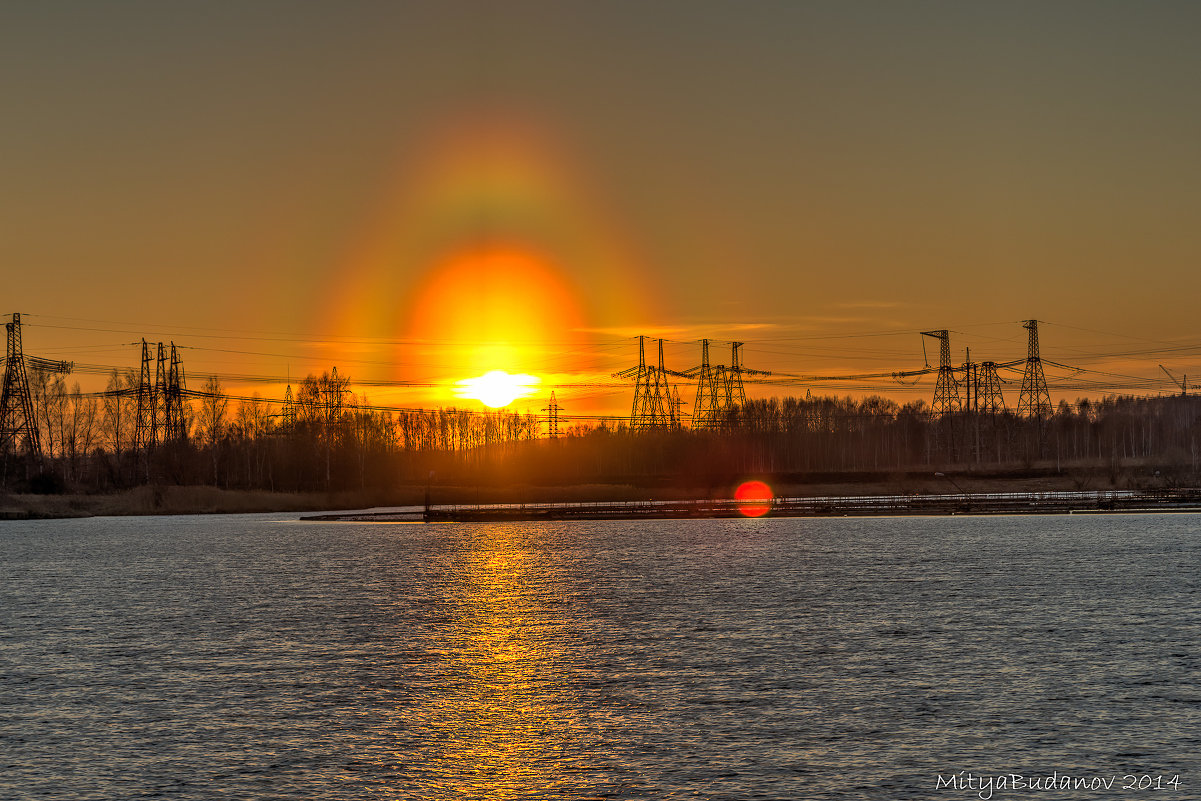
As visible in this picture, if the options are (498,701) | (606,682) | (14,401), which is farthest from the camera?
(14,401)

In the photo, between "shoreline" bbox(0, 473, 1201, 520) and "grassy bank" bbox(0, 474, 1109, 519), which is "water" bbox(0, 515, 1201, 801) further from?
"grassy bank" bbox(0, 474, 1109, 519)

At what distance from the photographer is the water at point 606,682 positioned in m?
16.0

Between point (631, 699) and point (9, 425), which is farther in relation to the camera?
point (9, 425)

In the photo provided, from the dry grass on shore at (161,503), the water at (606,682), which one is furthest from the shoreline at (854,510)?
the water at (606,682)

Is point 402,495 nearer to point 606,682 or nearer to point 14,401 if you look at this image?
point 14,401

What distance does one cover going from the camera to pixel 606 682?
23.3m

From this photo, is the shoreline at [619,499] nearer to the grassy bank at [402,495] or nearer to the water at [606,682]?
the grassy bank at [402,495]

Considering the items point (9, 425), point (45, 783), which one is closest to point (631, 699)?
point (45, 783)

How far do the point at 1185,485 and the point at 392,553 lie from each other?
318 feet

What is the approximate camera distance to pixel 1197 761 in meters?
16.2

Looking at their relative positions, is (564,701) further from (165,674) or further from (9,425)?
(9,425)

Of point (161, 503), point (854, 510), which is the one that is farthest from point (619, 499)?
point (161, 503)

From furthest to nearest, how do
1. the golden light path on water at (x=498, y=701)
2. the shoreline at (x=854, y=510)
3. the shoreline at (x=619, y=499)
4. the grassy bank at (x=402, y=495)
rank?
the grassy bank at (x=402, y=495) → the shoreline at (x=619, y=499) → the shoreline at (x=854, y=510) → the golden light path on water at (x=498, y=701)

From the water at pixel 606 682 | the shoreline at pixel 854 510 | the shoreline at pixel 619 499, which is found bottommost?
the water at pixel 606 682
